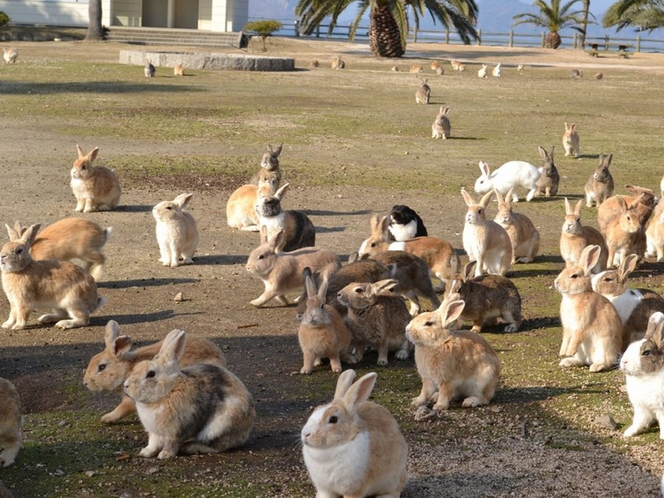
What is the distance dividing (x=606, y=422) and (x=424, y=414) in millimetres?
1162

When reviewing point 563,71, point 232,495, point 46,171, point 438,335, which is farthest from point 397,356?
point 563,71

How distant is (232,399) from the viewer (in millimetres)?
6605

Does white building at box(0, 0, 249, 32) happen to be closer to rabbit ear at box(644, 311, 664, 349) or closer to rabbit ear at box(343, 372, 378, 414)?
rabbit ear at box(644, 311, 664, 349)

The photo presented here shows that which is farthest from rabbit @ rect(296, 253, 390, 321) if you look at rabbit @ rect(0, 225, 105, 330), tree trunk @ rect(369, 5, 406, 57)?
tree trunk @ rect(369, 5, 406, 57)

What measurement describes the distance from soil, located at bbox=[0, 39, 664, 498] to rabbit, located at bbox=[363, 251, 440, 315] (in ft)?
3.26

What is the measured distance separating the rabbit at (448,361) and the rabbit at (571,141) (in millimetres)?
14977

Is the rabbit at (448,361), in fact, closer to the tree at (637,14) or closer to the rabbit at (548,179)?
the rabbit at (548,179)

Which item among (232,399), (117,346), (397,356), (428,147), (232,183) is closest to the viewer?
(232,399)

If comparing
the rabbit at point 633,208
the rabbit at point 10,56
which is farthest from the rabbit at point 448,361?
the rabbit at point 10,56

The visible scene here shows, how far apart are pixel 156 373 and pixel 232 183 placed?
11.5 metres

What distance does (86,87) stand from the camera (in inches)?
1201

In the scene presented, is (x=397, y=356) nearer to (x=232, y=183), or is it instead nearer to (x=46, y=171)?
(x=232, y=183)

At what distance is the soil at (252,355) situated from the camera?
Answer: 6.38 meters

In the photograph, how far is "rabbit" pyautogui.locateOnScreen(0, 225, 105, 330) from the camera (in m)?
10.0
